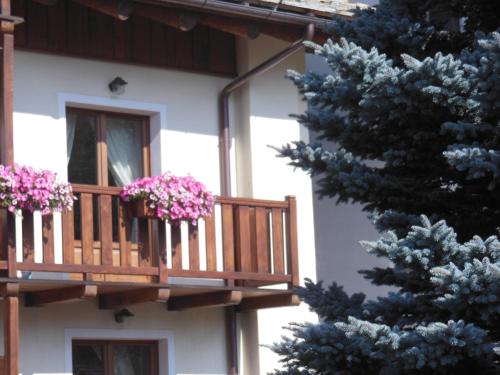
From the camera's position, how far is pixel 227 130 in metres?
14.7

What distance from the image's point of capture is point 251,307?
14234 millimetres

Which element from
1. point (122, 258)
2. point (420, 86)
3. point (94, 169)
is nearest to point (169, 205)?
point (122, 258)

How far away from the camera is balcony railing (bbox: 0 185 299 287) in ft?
40.0

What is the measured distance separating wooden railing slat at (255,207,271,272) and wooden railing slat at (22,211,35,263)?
256 cm

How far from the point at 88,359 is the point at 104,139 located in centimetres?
235

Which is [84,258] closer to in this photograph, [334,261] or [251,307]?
[251,307]

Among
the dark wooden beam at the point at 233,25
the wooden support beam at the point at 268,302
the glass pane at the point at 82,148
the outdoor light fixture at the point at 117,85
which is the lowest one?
the wooden support beam at the point at 268,302

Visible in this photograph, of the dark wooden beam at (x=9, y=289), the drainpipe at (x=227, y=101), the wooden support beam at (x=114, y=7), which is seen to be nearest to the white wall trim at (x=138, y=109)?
the drainpipe at (x=227, y=101)

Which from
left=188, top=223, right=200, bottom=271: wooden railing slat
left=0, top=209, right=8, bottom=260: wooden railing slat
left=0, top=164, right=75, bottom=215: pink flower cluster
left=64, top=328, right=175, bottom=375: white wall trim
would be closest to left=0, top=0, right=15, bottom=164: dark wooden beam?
left=0, top=164, right=75, bottom=215: pink flower cluster

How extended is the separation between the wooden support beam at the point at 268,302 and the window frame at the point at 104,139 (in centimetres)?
177

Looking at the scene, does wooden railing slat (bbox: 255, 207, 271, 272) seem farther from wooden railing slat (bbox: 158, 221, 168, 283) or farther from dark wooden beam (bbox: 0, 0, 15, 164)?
dark wooden beam (bbox: 0, 0, 15, 164)

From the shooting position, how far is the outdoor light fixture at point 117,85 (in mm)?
14061

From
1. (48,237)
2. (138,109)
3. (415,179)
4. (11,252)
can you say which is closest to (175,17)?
(138,109)

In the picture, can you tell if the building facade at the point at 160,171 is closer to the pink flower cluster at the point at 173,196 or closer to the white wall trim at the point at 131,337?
the white wall trim at the point at 131,337
